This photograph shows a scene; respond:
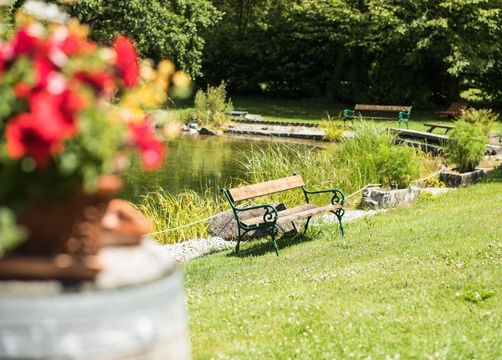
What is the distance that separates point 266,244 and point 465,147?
17.9 feet

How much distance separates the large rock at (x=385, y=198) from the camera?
11928 millimetres

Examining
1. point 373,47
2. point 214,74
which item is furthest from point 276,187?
point 214,74

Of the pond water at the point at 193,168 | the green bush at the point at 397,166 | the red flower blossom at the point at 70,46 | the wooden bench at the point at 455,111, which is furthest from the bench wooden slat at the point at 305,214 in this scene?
the wooden bench at the point at 455,111

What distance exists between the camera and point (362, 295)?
608 cm

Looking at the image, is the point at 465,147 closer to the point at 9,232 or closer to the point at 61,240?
the point at 61,240

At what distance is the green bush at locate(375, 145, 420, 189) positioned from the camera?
Result: 40.2ft

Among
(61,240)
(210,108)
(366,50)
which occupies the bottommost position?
(210,108)

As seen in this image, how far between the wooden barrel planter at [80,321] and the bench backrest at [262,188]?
7033 mm

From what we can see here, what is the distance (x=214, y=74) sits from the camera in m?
36.7

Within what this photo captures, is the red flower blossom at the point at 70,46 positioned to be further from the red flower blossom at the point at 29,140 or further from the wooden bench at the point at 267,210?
the wooden bench at the point at 267,210

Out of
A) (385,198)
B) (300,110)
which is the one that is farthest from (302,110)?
(385,198)

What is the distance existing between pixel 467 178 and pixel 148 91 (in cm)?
1168

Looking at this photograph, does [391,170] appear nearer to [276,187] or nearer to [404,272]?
[276,187]

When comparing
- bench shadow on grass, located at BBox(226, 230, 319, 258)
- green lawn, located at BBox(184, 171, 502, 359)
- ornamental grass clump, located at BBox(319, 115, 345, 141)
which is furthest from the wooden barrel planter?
ornamental grass clump, located at BBox(319, 115, 345, 141)
